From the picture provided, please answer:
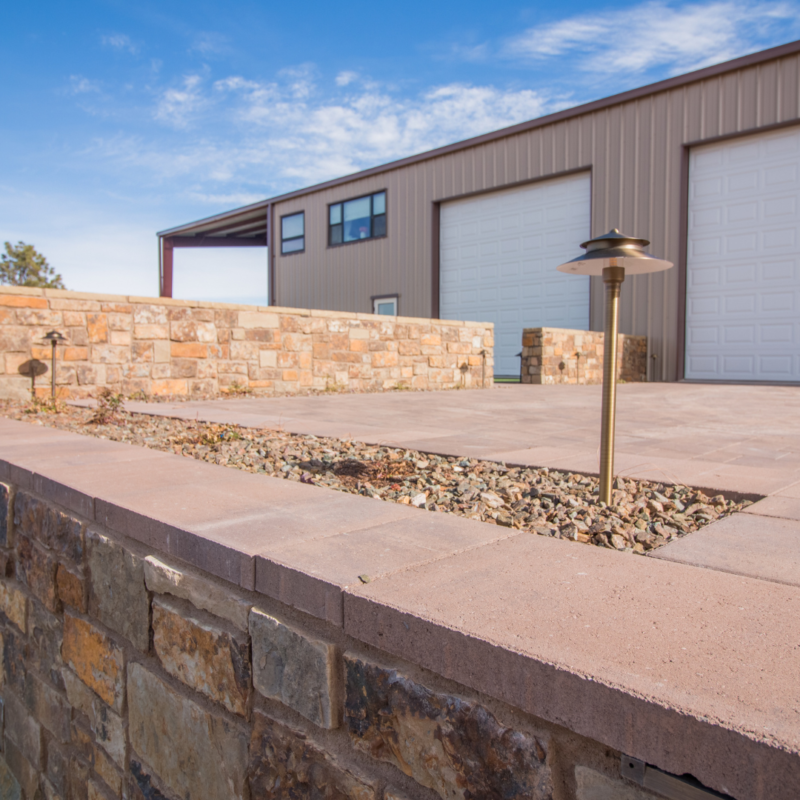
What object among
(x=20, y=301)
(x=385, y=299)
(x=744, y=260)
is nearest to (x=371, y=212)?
(x=385, y=299)

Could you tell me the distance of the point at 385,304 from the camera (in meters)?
18.5

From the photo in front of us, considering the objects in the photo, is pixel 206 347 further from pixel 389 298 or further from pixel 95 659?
pixel 389 298

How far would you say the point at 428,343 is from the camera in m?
9.73

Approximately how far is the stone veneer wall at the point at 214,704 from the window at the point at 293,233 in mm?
18671

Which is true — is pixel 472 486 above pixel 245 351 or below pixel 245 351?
below

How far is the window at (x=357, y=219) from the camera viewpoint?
60.2 ft

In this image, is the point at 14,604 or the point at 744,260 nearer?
the point at 14,604

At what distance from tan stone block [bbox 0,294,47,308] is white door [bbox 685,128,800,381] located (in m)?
12.1

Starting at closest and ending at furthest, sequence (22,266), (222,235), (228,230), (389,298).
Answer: (389,298) → (228,230) → (222,235) → (22,266)

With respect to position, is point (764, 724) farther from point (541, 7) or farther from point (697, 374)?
point (697, 374)

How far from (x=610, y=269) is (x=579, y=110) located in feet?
45.6

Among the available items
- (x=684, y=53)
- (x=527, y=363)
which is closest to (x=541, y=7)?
(x=684, y=53)

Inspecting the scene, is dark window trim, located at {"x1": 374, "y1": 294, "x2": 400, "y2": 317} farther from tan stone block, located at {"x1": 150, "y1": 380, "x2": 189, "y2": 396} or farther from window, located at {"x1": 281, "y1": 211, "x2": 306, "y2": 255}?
tan stone block, located at {"x1": 150, "y1": 380, "x2": 189, "y2": 396}

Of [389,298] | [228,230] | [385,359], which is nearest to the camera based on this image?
[385,359]
